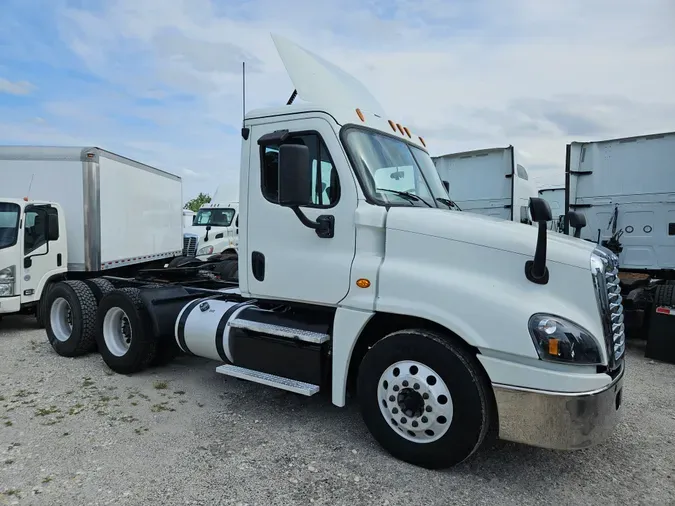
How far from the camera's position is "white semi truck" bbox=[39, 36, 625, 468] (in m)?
3.18

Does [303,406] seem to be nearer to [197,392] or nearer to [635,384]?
[197,392]

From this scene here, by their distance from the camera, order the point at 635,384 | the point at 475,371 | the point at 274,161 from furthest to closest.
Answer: the point at 635,384, the point at 274,161, the point at 475,371

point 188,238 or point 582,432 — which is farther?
point 188,238

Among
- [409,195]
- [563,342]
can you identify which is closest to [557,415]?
[563,342]

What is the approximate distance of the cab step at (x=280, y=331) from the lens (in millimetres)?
4102

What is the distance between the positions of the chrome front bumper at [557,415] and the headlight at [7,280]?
23.9ft

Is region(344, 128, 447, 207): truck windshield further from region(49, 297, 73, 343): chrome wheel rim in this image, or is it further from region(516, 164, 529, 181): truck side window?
region(516, 164, 529, 181): truck side window

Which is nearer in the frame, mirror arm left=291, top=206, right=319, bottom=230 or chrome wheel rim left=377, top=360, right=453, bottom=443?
chrome wheel rim left=377, top=360, right=453, bottom=443

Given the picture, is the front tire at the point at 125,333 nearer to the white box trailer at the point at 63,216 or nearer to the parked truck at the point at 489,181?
the white box trailer at the point at 63,216

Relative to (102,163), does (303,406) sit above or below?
below

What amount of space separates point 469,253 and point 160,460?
274cm

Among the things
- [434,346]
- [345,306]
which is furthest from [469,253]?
[345,306]

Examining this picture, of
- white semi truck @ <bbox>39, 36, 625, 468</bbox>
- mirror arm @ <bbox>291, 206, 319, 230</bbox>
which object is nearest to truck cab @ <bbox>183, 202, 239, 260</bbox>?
white semi truck @ <bbox>39, 36, 625, 468</bbox>

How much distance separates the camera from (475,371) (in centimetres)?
338
